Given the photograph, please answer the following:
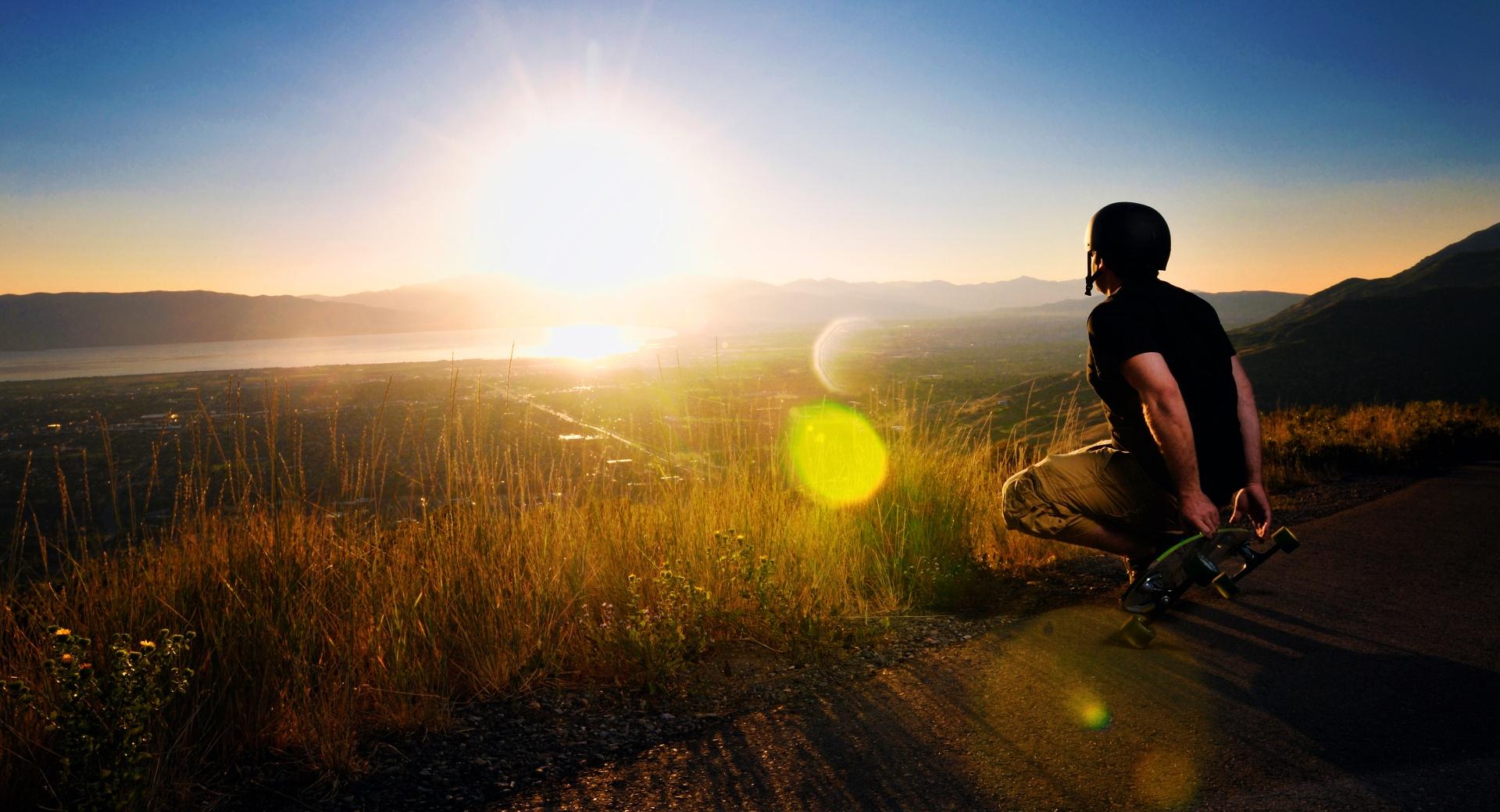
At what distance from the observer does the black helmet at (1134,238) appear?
134 inches

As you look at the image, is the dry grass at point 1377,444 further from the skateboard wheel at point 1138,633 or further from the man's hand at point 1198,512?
the man's hand at point 1198,512

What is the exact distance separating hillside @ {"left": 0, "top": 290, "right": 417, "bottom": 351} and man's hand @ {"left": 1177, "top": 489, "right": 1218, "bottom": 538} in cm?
16933

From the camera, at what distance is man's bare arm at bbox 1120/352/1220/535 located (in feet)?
9.75

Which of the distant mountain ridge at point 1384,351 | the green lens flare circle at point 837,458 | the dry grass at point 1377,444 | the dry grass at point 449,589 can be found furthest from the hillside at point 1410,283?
the dry grass at point 449,589

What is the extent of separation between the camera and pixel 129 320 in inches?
5374

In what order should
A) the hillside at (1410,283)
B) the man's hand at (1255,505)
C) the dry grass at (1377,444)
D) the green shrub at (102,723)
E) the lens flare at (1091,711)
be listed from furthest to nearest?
the hillside at (1410,283), the dry grass at (1377,444), the man's hand at (1255,505), the lens flare at (1091,711), the green shrub at (102,723)

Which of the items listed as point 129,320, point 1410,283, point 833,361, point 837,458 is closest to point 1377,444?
point 837,458

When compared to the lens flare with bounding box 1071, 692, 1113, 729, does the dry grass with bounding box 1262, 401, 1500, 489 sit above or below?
below

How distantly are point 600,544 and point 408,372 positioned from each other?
198ft

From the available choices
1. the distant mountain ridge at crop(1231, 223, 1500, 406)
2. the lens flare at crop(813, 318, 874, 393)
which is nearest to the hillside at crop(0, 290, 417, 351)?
the lens flare at crop(813, 318, 874, 393)

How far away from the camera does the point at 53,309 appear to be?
13312 centimetres

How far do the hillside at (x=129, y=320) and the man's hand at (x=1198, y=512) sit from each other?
169 meters

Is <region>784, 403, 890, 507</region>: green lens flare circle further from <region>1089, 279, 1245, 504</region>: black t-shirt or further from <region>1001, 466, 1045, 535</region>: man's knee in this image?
<region>1089, 279, 1245, 504</region>: black t-shirt

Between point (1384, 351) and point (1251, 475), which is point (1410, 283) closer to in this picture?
point (1384, 351)
